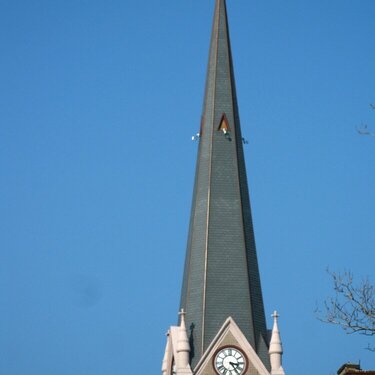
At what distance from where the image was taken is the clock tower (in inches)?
2076

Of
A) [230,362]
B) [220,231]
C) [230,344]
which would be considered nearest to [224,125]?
[220,231]

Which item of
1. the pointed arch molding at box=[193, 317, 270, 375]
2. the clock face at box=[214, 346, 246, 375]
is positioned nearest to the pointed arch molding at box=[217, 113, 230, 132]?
the pointed arch molding at box=[193, 317, 270, 375]

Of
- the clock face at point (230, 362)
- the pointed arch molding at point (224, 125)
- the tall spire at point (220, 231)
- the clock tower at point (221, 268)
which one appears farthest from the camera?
the pointed arch molding at point (224, 125)

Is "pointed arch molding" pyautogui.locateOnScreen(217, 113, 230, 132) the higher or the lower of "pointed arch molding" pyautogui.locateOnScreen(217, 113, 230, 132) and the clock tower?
the higher

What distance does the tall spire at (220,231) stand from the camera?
5359 cm

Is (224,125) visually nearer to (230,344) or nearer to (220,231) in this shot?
(220,231)

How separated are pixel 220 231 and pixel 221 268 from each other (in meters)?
1.95

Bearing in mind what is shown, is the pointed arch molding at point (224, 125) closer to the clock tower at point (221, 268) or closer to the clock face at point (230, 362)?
the clock tower at point (221, 268)

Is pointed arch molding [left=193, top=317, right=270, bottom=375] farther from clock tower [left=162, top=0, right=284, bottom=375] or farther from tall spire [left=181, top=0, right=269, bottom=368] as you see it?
tall spire [left=181, top=0, right=269, bottom=368]

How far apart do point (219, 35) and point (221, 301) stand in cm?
1467

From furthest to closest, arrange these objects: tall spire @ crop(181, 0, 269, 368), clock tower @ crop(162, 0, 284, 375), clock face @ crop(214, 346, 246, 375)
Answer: tall spire @ crop(181, 0, 269, 368) → clock tower @ crop(162, 0, 284, 375) → clock face @ crop(214, 346, 246, 375)

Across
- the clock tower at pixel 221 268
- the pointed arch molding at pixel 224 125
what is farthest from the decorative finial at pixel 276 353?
the pointed arch molding at pixel 224 125

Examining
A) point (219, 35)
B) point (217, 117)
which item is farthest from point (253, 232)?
point (219, 35)

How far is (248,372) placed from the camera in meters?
52.5
